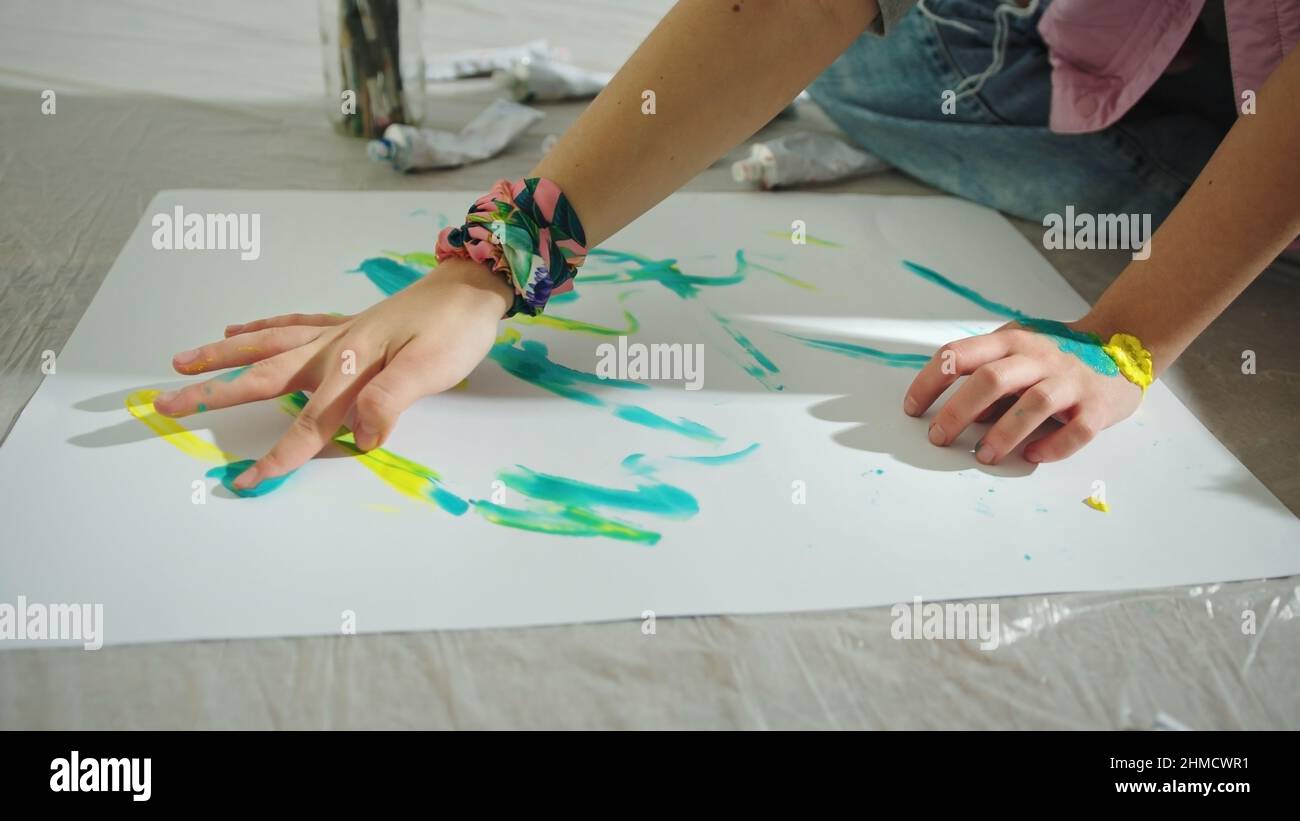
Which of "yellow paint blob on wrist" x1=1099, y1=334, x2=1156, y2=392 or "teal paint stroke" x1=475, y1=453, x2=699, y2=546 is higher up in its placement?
"yellow paint blob on wrist" x1=1099, y1=334, x2=1156, y2=392

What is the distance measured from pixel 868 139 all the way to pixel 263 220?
30.4 inches

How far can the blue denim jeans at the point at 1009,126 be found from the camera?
127cm

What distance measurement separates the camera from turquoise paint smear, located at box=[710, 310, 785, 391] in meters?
0.97

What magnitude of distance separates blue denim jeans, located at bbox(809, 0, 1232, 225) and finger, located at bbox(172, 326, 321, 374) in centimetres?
83

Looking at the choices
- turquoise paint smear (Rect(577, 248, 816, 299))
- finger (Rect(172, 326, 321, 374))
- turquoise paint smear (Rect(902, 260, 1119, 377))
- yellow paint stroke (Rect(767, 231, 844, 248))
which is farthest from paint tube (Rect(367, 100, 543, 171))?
turquoise paint smear (Rect(902, 260, 1119, 377))

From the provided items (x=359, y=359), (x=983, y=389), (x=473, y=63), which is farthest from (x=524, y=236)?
(x=473, y=63)

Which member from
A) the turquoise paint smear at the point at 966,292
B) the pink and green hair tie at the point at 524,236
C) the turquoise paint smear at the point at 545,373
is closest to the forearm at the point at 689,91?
the pink and green hair tie at the point at 524,236

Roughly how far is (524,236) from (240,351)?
0.24 metres

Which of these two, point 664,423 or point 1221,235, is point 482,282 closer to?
point 664,423

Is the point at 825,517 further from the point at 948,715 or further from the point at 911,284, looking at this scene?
the point at 911,284

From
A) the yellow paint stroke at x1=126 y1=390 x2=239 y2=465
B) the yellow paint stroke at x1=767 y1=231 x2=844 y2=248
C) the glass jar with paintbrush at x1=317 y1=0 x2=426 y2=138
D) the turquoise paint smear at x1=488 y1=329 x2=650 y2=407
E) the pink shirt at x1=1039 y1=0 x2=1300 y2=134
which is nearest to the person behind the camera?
the yellow paint stroke at x1=126 y1=390 x2=239 y2=465

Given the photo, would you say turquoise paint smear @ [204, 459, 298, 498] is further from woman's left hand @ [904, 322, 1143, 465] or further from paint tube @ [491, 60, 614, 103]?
paint tube @ [491, 60, 614, 103]

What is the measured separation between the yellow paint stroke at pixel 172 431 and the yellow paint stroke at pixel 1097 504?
65cm

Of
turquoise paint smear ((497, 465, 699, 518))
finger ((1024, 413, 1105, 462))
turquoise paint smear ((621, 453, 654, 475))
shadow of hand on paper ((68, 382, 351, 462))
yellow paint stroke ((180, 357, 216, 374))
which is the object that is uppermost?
yellow paint stroke ((180, 357, 216, 374))
